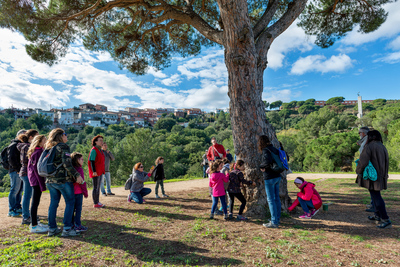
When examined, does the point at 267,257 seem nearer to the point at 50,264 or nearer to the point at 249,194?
the point at 249,194

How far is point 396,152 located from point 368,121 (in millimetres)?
17272

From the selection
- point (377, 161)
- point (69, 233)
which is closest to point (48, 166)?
point (69, 233)

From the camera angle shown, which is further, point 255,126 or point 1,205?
point 1,205

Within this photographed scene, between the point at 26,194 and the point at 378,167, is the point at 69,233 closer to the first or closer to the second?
the point at 26,194

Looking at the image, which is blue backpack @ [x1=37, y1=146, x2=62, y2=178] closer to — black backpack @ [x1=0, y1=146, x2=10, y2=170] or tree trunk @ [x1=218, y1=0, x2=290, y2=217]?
black backpack @ [x1=0, y1=146, x2=10, y2=170]

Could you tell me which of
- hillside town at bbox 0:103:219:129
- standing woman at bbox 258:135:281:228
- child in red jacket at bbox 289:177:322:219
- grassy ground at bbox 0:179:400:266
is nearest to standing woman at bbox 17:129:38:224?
grassy ground at bbox 0:179:400:266

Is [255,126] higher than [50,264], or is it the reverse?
[255,126]

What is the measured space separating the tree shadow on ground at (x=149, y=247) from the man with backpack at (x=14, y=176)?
2020 millimetres

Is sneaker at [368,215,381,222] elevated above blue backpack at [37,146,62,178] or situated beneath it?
situated beneath

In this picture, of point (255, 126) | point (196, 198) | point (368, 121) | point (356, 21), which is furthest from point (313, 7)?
point (368, 121)

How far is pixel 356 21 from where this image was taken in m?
7.27

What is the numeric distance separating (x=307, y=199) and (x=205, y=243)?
2454 millimetres

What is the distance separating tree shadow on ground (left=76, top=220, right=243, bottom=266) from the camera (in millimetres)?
2633

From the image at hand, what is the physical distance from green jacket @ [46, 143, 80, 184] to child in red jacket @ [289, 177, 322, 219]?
4.19m
